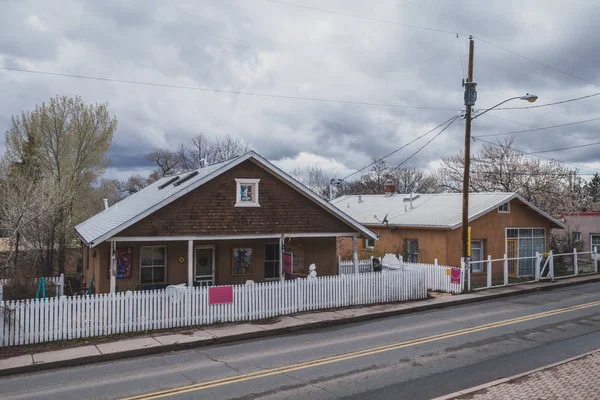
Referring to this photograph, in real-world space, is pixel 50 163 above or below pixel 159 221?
above

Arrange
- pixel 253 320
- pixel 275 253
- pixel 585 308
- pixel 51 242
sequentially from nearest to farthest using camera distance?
pixel 253 320
pixel 585 308
pixel 275 253
pixel 51 242

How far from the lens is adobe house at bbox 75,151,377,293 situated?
1686 centimetres

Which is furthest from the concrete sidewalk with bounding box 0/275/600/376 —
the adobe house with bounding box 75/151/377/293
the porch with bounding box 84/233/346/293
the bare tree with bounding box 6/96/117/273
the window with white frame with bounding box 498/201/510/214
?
the bare tree with bounding box 6/96/117/273

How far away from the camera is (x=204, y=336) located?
13695mm

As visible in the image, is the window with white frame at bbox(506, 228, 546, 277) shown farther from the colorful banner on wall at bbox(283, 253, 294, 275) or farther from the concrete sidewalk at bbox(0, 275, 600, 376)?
the colorful banner on wall at bbox(283, 253, 294, 275)

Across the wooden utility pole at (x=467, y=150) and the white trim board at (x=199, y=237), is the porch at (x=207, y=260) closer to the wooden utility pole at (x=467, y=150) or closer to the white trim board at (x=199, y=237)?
the white trim board at (x=199, y=237)

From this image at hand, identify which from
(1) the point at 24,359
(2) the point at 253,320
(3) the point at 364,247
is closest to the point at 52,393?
(1) the point at 24,359

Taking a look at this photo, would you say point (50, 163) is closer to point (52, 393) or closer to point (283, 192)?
point (283, 192)

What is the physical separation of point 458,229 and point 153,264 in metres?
14.1

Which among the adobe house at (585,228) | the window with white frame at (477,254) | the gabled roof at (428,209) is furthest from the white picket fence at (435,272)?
the adobe house at (585,228)

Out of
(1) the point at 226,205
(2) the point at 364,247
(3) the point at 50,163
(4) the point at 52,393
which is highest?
(3) the point at 50,163

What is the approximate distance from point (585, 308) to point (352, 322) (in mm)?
8259

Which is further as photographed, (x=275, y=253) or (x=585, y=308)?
(x=275, y=253)

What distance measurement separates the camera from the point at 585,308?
1762 cm
